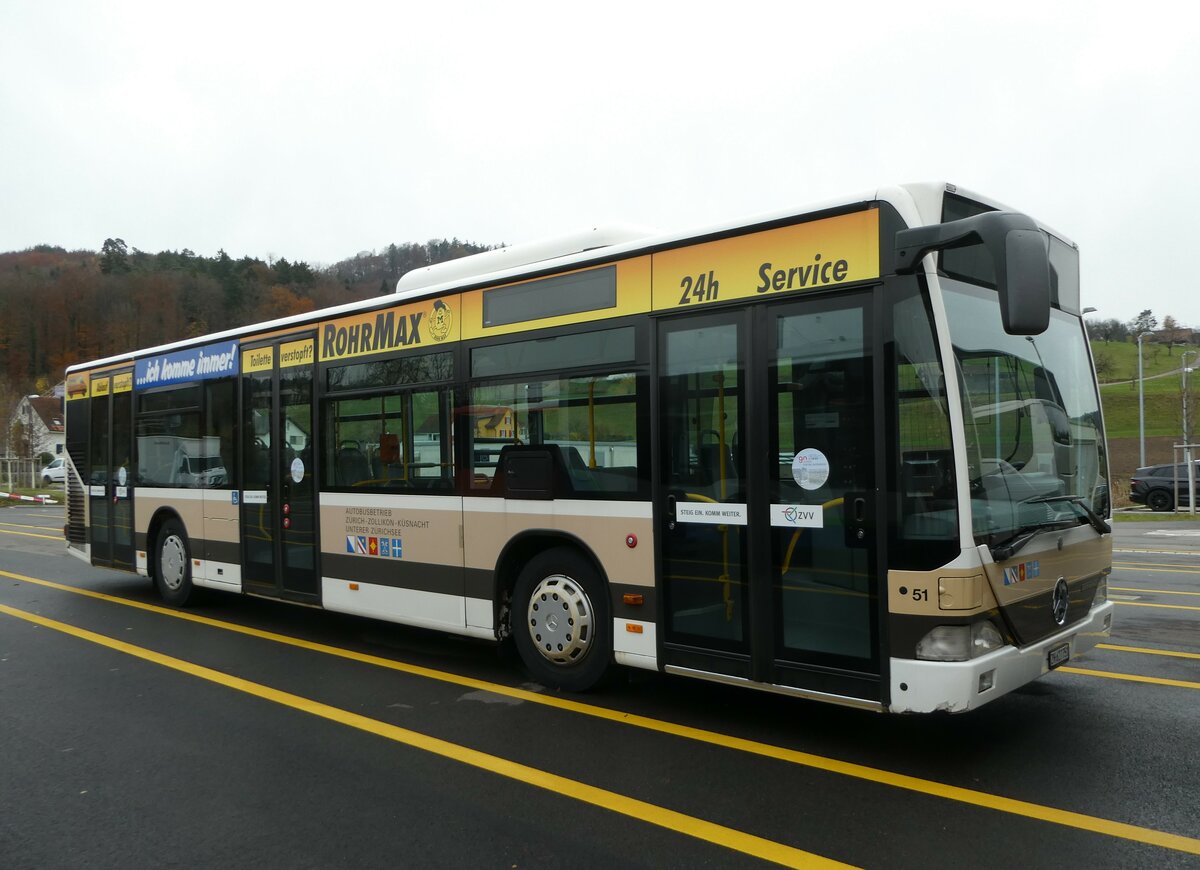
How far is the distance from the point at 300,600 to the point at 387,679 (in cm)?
205

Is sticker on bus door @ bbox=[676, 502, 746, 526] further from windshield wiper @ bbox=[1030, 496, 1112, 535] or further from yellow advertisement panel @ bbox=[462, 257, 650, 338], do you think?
windshield wiper @ bbox=[1030, 496, 1112, 535]

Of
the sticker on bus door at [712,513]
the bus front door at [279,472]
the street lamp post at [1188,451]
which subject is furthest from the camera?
the street lamp post at [1188,451]

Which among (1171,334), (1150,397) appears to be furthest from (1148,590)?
(1171,334)

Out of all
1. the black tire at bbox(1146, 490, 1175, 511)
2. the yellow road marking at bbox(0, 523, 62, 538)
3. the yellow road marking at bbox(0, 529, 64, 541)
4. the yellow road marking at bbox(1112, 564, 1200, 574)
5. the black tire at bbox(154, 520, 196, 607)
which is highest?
the black tire at bbox(154, 520, 196, 607)

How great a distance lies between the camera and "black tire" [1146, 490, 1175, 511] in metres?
27.9

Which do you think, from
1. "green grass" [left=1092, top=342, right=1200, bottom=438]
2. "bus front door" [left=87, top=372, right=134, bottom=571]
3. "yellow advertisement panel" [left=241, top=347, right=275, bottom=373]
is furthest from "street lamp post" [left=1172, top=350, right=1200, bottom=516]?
"bus front door" [left=87, top=372, right=134, bottom=571]

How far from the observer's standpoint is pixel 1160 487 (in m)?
28.0

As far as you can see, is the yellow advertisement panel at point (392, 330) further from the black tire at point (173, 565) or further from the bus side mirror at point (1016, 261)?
the bus side mirror at point (1016, 261)

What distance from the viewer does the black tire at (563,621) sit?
5.95 meters

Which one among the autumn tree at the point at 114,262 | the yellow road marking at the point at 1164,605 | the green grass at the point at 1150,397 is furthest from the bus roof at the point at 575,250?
the autumn tree at the point at 114,262

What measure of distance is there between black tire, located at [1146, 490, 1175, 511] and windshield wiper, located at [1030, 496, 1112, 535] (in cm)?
2665

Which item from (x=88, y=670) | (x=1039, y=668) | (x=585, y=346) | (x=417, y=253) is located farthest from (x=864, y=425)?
(x=417, y=253)

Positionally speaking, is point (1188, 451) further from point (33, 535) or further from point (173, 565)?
point (33, 535)

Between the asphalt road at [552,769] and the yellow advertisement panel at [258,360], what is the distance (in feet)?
9.25
